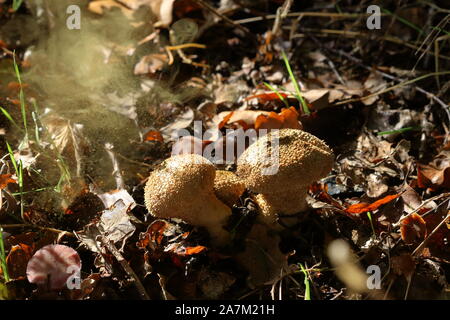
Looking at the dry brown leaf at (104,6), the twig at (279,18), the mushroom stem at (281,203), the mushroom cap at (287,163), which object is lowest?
the mushroom stem at (281,203)

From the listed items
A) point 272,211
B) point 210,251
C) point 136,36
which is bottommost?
point 210,251

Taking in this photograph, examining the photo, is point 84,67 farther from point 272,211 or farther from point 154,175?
point 272,211

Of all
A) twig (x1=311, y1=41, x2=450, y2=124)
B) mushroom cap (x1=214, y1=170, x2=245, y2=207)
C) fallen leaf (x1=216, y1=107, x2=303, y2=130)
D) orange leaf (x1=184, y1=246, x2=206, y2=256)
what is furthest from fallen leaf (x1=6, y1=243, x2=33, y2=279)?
twig (x1=311, y1=41, x2=450, y2=124)

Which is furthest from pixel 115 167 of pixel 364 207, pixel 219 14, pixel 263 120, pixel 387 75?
pixel 387 75

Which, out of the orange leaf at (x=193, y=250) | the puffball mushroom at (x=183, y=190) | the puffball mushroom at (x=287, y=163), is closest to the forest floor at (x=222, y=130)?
the orange leaf at (x=193, y=250)

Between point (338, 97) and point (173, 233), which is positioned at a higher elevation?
point (338, 97)

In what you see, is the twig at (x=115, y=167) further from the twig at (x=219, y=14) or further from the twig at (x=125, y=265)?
the twig at (x=219, y=14)
